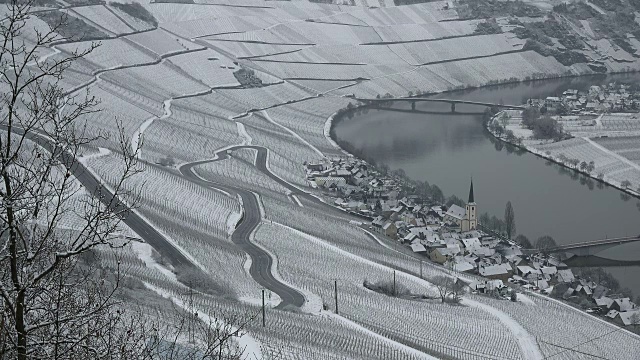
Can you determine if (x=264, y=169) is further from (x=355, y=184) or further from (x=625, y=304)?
(x=625, y=304)

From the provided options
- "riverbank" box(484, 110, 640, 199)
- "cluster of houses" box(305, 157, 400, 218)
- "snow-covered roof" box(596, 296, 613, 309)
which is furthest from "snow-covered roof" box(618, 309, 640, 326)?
"riverbank" box(484, 110, 640, 199)

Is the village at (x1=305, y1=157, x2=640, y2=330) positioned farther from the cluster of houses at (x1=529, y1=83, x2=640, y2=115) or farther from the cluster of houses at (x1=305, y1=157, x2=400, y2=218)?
the cluster of houses at (x1=529, y1=83, x2=640, y2=115)

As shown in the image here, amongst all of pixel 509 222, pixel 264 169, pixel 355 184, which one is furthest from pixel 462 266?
pixel 264 169

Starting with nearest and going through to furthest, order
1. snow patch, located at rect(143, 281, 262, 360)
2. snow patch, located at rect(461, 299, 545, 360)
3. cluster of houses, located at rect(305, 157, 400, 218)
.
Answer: snow patch, located at rect(143, 281, 262, 360) → snow patch, located at rect(461, 299, 545, 360) → cluster of houses, located at rect(305, 157, 400, 218)

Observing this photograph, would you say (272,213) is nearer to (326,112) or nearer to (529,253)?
(529,253)

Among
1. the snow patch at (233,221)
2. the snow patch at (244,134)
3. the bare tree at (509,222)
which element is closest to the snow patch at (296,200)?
the snow patch at (233,221)

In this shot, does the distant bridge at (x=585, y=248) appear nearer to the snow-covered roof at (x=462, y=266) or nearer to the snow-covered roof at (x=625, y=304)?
the snow-covered roof at (x=462, y=266)

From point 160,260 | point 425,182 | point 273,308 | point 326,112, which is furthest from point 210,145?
point 273,308
